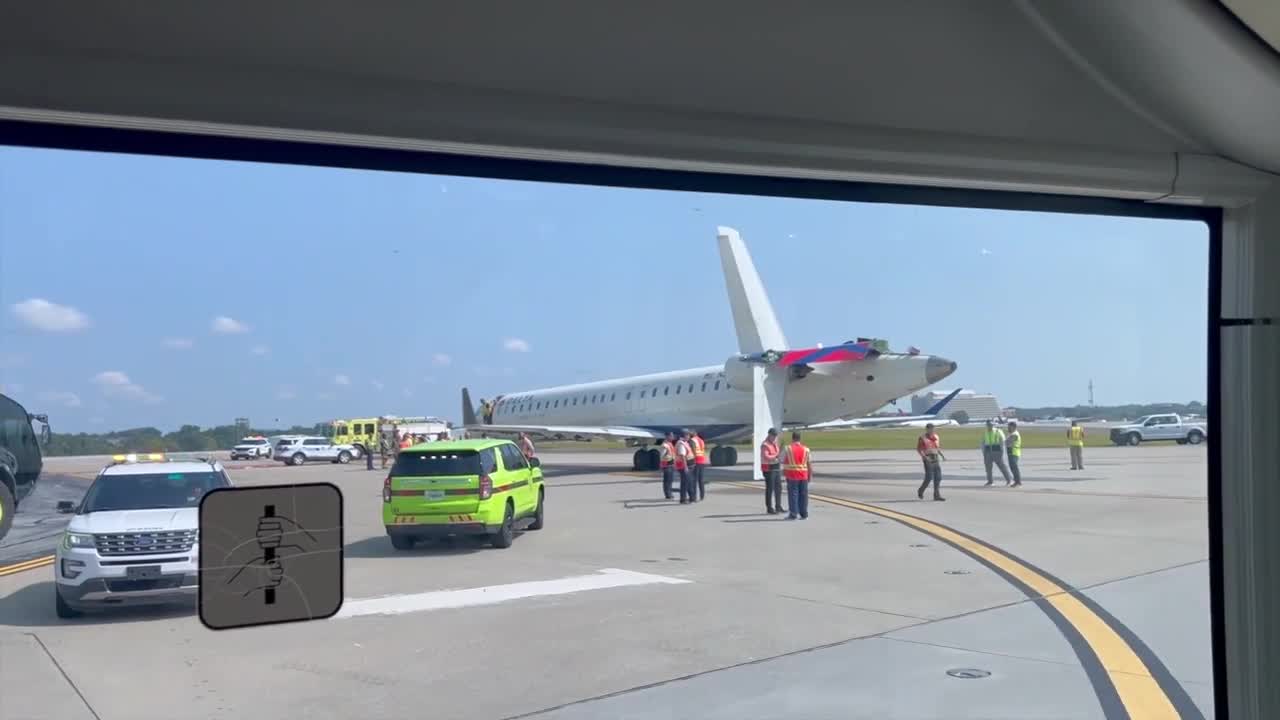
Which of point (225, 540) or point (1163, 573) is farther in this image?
point (1163, 573)

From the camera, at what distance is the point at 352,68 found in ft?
9.34

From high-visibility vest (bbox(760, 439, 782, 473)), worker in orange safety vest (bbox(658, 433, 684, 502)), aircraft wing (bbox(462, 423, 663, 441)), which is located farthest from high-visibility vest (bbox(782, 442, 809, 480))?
aircraft wing (bbox(462, 423, 663, 441))

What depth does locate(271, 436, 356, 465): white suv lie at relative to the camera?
318cm

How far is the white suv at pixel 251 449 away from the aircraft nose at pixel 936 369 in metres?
3.13

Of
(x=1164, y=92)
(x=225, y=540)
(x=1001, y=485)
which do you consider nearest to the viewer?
(x=225, y=540)

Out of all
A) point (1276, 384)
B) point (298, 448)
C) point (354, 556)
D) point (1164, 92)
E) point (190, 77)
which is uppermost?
point (1164, 92)

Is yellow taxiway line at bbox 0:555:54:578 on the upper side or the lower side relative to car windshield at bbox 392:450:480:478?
lower

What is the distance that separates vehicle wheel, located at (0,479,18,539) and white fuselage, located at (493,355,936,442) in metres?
6.01

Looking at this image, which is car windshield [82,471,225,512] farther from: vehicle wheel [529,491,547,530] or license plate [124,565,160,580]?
vehicle wheel [529,491,547,530]

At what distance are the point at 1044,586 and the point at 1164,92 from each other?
607 centimetres

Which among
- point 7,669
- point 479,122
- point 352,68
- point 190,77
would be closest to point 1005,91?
point 479,122

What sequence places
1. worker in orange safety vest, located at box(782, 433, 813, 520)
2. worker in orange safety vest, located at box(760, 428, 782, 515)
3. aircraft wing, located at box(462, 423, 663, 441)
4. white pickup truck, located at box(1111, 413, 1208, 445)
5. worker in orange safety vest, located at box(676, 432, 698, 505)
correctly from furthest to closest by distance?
1. worker in orange safety vest, located at box(676, 432, 698, 505)
2. worker in orange safety vest, located at box(760, 428, 782, 515)
3. worker in orange safety vest, located at box(782, 433, 813, 520)
4. aircraft wing, located at box(462, 423, 663, 441)
5. white pickup truck, located at box(1111, 413, 1208, 445)

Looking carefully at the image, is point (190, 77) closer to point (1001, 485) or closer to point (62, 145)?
point (62, 145)

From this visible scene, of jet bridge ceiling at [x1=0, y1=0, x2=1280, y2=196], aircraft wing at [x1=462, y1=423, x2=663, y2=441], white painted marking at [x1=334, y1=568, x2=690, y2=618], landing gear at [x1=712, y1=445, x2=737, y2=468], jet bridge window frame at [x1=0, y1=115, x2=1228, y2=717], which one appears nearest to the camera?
jet bridge ceiling at [x1=0, y1=0, x2=1280, y2=196]
